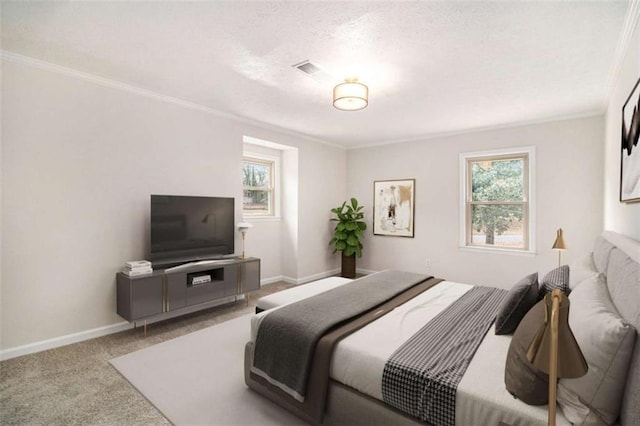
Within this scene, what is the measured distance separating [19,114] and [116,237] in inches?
52.7

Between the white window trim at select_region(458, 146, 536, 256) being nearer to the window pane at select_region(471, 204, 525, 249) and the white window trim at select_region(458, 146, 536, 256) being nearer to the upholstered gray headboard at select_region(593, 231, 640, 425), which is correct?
the window pane at select_region(471, 204, 525, 249)

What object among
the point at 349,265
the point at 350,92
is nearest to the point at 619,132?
the point at 350,92

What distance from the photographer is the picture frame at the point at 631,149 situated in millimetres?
1941

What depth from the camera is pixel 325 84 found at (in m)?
3.18

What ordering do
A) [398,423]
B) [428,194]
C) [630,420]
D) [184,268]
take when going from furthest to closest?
[428,194], [184,268], [398,423], [630,420]

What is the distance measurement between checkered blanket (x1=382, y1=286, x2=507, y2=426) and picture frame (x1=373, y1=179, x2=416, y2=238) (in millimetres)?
3542

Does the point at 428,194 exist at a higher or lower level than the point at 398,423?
higher

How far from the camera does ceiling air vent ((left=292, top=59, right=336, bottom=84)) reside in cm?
274

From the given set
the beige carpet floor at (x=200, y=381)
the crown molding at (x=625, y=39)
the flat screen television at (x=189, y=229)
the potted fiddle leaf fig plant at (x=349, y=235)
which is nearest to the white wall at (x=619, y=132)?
the crown molding at (x=625, y=39)

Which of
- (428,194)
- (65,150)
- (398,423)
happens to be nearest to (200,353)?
(398,423)

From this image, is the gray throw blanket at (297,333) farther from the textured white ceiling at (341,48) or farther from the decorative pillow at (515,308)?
the textured white ceiling at (341,48)

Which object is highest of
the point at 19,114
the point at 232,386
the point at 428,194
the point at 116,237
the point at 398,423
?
the point at 19,114

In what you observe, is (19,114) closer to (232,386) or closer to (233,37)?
(233,37)

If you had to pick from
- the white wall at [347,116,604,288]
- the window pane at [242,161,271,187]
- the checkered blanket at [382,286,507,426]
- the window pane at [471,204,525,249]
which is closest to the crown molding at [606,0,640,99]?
the white wall at [347,116,604,288]
